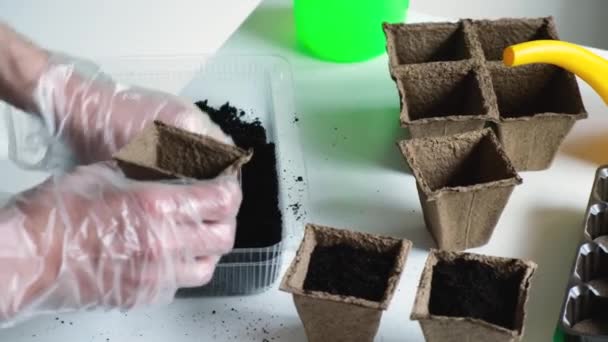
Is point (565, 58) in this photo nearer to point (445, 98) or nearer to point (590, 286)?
point (445, 98)

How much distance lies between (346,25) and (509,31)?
0.89ft

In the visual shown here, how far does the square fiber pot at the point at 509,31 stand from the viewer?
3.67ft

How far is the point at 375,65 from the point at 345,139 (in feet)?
0.66

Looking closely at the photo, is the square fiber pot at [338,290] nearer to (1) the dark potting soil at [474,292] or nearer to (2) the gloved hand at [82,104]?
(1) the dark potting soil at [474,292]

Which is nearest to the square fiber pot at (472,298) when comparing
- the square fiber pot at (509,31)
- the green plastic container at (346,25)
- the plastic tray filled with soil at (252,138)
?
the plastic tray filled with soil at (252,138)

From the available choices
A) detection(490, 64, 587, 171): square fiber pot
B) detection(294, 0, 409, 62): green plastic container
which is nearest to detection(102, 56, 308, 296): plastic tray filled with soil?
detection(294, 0, 409, 62): green plastic container

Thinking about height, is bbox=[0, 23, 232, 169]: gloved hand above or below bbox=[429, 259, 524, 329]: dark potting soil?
above

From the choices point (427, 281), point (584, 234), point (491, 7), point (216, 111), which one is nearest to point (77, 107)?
point (216, 111)

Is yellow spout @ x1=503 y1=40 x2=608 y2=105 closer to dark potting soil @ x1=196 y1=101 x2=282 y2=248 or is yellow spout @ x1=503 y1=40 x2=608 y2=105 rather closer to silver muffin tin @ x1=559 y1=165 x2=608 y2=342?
silver muffin tin @ x1=559 y1=165 x2=608 y2=342

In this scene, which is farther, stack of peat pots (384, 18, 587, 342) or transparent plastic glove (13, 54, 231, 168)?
transparent plastic glove (13, 54, 231, 168)

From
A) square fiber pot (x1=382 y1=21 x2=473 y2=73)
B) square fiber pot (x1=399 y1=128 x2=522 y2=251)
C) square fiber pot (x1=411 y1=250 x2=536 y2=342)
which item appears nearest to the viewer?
square fiber pot (x1=411 y1=250 x2=536 y2=342)

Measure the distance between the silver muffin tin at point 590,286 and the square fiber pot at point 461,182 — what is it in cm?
12

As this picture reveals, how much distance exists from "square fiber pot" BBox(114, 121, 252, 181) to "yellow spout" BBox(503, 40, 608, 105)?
401 millimetres

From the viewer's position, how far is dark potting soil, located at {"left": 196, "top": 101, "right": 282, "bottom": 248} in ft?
3.00
